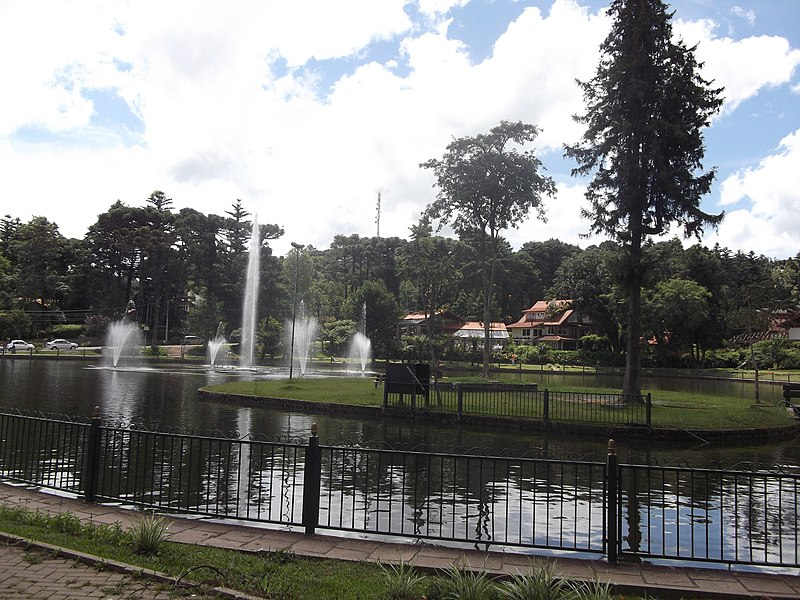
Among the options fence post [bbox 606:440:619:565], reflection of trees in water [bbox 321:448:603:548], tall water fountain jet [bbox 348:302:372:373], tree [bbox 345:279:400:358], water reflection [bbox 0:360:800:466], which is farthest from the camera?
tree [bbox 345:279:400:358]

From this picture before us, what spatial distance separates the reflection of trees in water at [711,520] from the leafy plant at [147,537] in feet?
18.0

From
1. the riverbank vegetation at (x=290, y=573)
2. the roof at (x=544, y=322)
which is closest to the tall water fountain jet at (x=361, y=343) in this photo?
the roof at (x=544, y=322)

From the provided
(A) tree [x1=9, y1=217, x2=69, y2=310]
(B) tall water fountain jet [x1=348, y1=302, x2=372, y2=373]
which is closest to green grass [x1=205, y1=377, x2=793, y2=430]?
(B) tall water fountain jet [x1=348, y1=302, x2=372, y2=373]

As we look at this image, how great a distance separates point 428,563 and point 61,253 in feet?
288

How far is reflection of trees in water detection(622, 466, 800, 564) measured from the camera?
7832mm

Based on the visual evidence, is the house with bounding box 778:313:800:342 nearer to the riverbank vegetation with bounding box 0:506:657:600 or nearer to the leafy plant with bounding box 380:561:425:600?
the riverbank vegetation with bounding box 0:506:657:600

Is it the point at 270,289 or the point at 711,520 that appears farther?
the point at 270,289

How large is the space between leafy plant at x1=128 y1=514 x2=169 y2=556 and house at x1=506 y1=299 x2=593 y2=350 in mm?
71832

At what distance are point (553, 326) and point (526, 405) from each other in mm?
66167

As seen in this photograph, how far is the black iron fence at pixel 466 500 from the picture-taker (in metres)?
7.71

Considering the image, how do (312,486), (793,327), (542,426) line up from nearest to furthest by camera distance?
(312,486) < (542,426) < (793,327)

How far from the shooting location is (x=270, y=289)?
70.1 m

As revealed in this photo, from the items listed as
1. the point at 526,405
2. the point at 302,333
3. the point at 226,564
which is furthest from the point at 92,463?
the point at 302,333

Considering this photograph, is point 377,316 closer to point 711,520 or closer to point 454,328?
point 454,328
